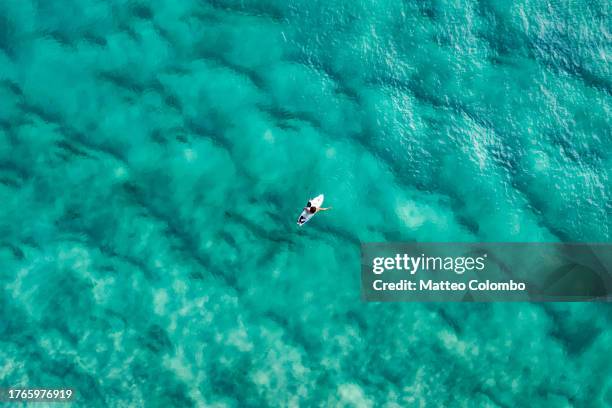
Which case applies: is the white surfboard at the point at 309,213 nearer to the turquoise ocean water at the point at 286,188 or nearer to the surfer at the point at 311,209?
the surfer at the point at 311,209

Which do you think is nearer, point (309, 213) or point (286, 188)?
point (309, 213)

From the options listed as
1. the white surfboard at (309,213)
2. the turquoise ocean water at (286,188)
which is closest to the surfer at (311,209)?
the white surfboard at (309,213)

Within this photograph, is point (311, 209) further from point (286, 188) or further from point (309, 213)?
point (286, 188)

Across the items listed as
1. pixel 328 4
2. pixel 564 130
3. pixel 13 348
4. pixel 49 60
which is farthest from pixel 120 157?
pixel 564 130

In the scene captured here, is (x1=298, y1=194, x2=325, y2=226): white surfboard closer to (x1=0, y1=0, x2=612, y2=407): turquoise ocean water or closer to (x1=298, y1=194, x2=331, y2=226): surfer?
(x1=298, y1=194, x2=331, y2=226): surfer

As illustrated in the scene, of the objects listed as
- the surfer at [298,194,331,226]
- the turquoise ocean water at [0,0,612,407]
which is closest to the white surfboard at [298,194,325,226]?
the surfer at [298,194,331,226]

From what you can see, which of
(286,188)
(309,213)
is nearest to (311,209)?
(309,213)
